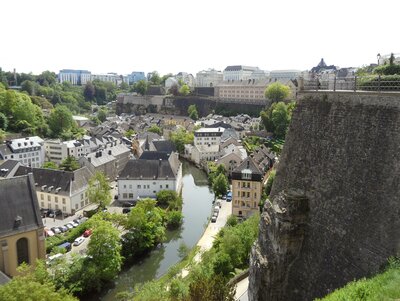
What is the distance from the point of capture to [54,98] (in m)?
110

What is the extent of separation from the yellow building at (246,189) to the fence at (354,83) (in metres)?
19.2

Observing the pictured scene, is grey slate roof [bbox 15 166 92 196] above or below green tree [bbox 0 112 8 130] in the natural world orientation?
below

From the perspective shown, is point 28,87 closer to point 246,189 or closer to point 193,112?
point 193,112

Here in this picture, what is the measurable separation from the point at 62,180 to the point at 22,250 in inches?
523

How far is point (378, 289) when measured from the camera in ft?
25.6

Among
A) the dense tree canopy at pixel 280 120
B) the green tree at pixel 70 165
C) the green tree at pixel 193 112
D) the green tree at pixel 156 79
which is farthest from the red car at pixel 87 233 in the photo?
the green tree at pixel 156 79

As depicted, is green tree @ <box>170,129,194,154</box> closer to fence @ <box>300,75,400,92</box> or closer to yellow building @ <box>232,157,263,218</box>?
yellow building @ <box>232,157,263,218</box>

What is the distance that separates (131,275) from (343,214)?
753 inches

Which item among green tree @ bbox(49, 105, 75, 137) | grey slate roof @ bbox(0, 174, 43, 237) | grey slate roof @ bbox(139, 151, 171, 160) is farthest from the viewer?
green tree @ bbox(49, 105, 75, 137)

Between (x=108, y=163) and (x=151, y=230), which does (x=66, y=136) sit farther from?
(x=151, y=230)

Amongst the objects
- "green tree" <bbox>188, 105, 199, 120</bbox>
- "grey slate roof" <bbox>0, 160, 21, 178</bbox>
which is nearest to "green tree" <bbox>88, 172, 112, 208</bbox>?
"grey slate roof" <bbox>0, 160, 21, 178</bbox>

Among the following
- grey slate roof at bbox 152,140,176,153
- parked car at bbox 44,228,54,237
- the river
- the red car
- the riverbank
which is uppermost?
grey slate roof at bbox 152,140,176,153

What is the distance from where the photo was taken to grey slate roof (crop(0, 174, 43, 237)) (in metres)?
22.6

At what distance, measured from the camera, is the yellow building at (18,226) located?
22.4m
